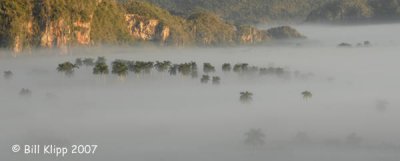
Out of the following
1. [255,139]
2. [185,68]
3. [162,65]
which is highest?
[162,65]

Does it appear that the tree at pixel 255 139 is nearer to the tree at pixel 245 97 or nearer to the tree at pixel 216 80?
the tree at pixel 245 97

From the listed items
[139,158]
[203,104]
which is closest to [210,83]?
[203,104]

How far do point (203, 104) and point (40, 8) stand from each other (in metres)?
65.6

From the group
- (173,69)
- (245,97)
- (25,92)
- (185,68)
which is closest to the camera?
(25,92)

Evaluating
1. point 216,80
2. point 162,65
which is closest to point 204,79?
point 216,80

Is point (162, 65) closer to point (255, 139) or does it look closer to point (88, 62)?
point (88, 62)

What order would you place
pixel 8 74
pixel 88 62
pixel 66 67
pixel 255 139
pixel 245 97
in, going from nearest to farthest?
pixel 255 139
pixel 245 97
pixel 66 67
pixel 8 74
pixel 88 62

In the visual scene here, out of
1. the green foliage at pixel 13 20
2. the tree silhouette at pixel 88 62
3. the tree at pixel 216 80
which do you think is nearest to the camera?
the tree at pixel 216 80

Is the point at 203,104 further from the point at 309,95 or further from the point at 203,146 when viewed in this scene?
the point at 203,146

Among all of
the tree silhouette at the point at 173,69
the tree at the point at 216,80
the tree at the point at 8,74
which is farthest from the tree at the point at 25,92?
the tree at the point at 216,80

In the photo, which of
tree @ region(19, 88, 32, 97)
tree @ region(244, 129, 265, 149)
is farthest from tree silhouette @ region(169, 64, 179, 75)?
tree @ region(244, 129, 265, 149)

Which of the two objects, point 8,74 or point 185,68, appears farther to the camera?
point 8,74

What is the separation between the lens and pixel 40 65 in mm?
198375

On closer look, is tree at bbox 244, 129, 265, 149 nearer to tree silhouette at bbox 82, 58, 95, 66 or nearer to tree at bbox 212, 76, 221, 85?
tree at bbox 212, 76, 221, 85
